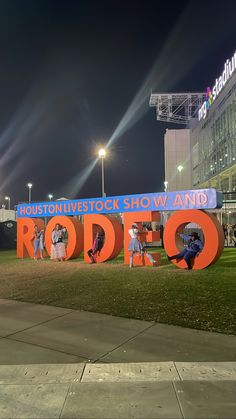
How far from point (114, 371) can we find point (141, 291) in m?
5.05

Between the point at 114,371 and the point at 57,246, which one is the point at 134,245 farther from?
the point at 114,371

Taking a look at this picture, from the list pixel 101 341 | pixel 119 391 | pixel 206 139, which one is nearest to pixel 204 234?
pixel 101 341

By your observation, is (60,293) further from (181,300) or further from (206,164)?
(206,164)

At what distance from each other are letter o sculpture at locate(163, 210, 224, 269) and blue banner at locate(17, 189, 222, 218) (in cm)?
42

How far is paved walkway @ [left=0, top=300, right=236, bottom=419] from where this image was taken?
12.4ft

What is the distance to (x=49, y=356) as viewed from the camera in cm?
527

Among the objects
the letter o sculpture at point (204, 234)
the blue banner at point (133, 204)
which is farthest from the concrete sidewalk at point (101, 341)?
the blue banner at point (133, 204)

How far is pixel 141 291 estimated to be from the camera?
9672mm

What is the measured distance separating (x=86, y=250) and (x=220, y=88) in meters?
43.4

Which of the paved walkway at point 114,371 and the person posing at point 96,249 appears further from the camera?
the person posing at point 96,249

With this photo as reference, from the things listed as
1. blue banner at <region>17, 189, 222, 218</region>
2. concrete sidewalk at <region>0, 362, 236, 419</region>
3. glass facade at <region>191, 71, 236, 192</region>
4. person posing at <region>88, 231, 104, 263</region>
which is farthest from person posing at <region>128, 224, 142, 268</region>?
glass facade at <region>191, 71, 236, 192</region>

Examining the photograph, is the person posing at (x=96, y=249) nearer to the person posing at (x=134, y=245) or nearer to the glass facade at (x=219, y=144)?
the person posing at (x=134, y=245)

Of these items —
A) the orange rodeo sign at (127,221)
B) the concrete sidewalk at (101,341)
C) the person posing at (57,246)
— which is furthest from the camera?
the person posing at (57,246)

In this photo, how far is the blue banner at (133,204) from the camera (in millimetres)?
14734
